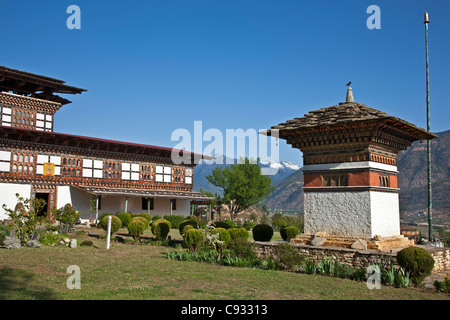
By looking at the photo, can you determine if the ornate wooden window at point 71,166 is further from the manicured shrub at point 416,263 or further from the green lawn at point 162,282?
the manicured shrub at point 416,263

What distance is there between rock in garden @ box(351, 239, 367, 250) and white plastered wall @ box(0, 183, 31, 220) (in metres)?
26.4

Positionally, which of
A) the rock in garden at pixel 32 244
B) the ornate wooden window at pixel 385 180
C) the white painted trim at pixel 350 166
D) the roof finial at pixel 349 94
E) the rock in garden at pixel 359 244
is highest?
the roof finial at pixel 349 94

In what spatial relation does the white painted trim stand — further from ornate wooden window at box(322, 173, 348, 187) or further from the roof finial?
the roof finial

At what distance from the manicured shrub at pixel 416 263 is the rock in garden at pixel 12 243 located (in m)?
14.0

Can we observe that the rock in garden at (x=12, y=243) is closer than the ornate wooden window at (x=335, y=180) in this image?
No

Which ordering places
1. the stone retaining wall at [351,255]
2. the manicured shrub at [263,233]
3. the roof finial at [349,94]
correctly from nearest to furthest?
1. the stone retaining wall at [351,255]
2. the roof finial at [349,94]
3. the manicured shrub at [263,233]

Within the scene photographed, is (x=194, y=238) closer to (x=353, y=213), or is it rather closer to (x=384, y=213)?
(x=353, y=213)

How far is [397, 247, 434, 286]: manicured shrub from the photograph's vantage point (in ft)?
33.5

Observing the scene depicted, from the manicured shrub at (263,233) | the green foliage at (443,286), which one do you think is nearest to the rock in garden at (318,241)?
the green foliage at (443,286)

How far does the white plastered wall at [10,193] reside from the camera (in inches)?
1191

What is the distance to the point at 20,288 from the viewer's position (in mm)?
8594

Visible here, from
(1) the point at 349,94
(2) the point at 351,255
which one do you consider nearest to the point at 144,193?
(1) the point at 349,94
